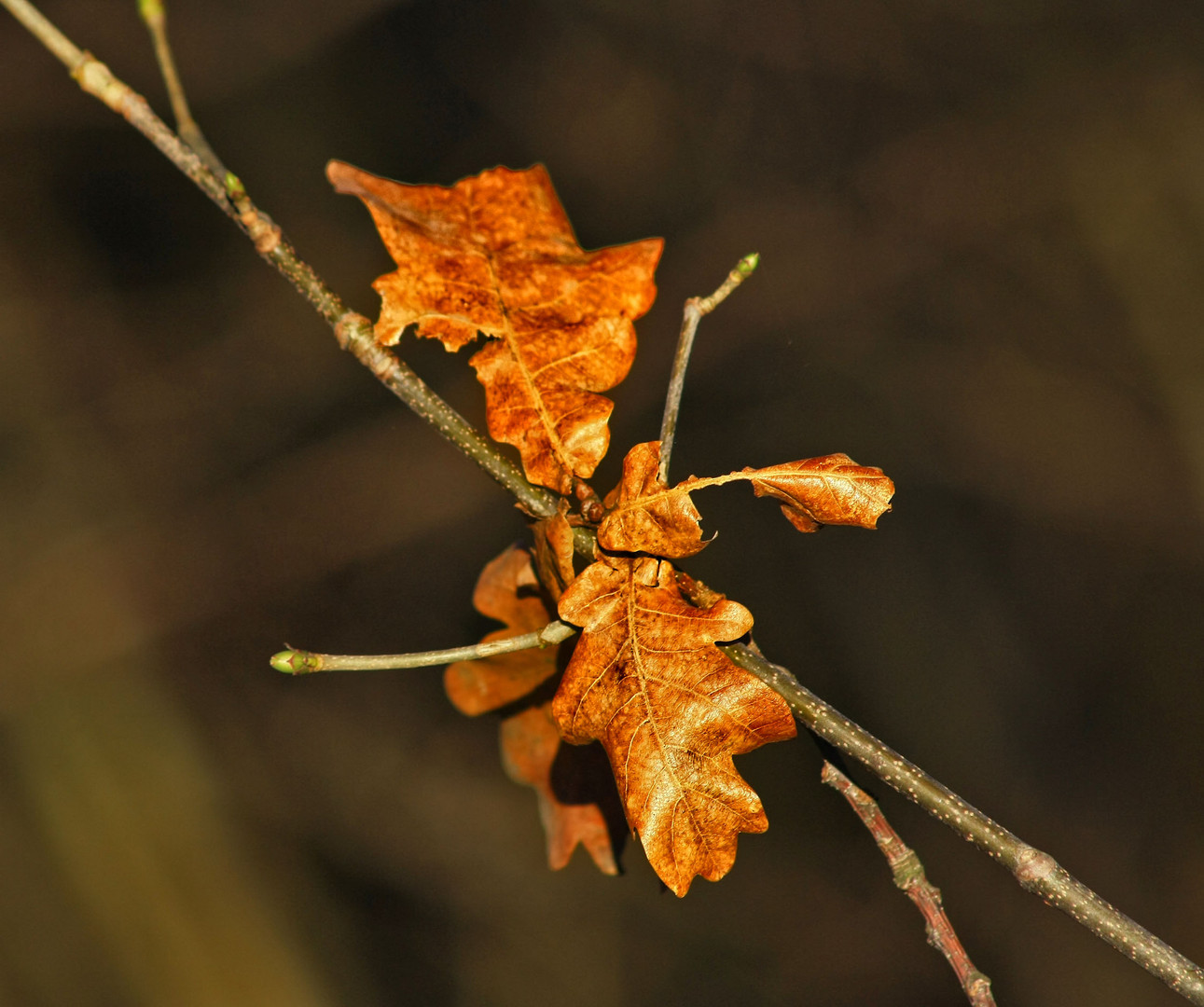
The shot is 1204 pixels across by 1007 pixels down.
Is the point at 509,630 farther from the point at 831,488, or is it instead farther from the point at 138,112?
the point at 138,112

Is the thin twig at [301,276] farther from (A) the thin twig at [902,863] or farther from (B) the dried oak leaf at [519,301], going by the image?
(A) the thin twig at [902,863]

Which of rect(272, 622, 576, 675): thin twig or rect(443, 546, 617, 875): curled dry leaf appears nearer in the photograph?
rect(272, 622, 576, 675): thin twig

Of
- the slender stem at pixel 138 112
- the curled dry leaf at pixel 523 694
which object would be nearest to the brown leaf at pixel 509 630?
the curled dry leaf at pixel 523 694

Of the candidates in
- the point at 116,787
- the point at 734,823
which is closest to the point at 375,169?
the point at 116,787

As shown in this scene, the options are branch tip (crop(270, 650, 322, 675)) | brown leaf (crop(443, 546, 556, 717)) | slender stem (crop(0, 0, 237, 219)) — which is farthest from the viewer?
brown leaf (crop(443, 546, 556, 717))

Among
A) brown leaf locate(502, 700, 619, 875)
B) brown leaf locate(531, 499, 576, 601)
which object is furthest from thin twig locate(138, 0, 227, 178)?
brown leaf locate(502, 700, 619, 875)

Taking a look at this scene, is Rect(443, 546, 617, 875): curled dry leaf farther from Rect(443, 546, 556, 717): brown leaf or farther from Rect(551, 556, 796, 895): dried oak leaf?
Rect(551, 556, 796, 895): dried oak leaf
